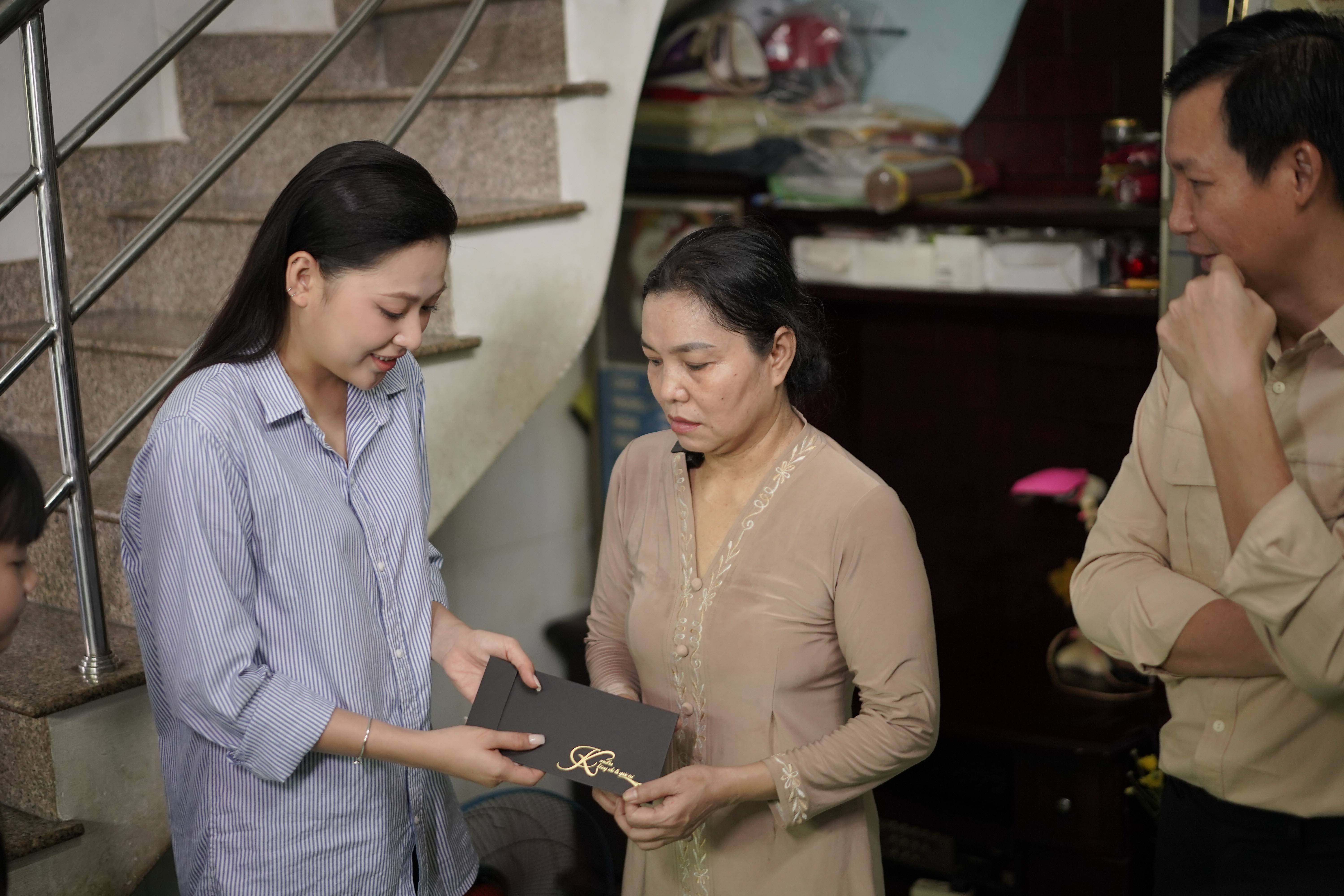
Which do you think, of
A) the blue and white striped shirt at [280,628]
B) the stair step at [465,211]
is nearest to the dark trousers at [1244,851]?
the blue and white striped shirt at [280,628]

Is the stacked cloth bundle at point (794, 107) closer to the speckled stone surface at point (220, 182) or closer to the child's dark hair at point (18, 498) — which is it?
the speckled stone surface at point (220, 182)

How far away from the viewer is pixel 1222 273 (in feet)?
4.07

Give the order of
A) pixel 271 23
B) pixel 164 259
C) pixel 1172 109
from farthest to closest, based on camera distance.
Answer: pixel 271 23, pixel 164 259, pixel 1172 109

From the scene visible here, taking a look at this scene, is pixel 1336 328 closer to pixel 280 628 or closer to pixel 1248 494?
pixel 1248 494

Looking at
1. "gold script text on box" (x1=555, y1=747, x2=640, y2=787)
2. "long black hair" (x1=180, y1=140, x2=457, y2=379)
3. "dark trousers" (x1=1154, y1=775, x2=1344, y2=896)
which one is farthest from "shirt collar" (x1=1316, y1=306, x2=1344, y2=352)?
"long black hair" (x1=180, y1=140, x2=457, y2=379)

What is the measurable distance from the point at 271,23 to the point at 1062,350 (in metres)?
2.31

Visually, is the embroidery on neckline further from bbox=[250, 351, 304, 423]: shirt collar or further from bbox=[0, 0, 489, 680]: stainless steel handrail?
Result: bbox=[0, 0, 489, 680]: stainless steel handrail

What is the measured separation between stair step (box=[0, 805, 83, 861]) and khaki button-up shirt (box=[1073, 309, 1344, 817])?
57.8 inches

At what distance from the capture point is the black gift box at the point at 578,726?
4.77 feet

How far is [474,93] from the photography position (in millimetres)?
2625

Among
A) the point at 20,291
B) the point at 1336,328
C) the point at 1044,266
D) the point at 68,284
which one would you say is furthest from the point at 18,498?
the point at 1044,266

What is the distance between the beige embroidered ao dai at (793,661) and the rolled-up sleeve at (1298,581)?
0.45 metres

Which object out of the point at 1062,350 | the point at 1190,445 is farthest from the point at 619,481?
the point at 1062,350

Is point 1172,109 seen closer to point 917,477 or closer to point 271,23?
point 917,477
